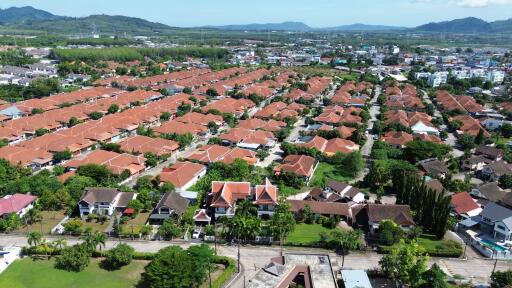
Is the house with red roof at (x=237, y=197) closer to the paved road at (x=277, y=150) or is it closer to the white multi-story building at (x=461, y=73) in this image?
the paved road at (x=277, y=150)

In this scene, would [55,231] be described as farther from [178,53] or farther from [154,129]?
[178,53]

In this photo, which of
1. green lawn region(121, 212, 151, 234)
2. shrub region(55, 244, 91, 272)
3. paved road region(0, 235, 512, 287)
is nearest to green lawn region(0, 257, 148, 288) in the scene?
shrub region(55, 244, 91, 272)

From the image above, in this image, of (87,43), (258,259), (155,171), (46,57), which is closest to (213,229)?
(258,259)

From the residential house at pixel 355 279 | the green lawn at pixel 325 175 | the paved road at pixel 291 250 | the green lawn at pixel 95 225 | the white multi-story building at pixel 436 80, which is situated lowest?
the paved road at pixel 291 250

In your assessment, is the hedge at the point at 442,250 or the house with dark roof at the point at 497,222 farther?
the house with dark roof at the point at 497,222

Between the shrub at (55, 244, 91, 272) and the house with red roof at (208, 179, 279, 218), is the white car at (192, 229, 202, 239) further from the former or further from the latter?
the shrub at (55, 244, 91, 272)

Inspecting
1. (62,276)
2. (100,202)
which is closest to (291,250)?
(62,276)

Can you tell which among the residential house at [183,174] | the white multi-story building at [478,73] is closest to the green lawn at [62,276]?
the residential house at [183,174]
